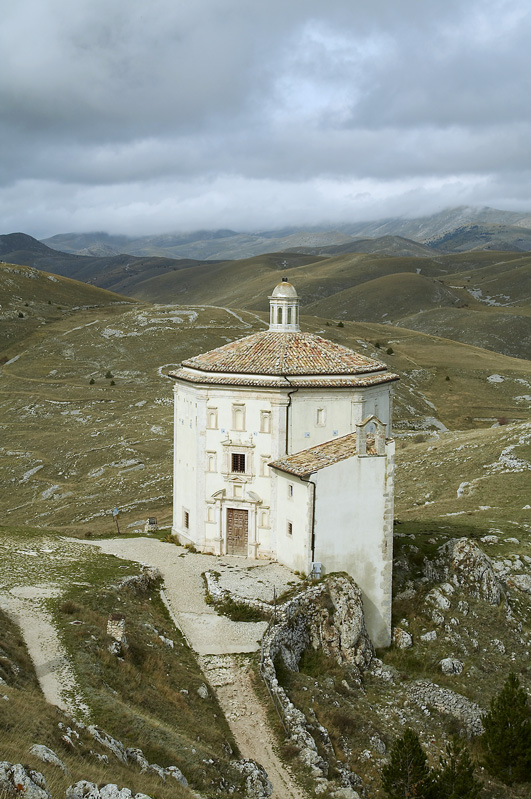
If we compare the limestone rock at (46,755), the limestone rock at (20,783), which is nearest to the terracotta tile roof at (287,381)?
Answer: the limestone rock at (46,755)

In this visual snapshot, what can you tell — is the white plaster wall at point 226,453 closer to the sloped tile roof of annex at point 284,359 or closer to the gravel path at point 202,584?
the sloped tile roof of annex at point 284,359

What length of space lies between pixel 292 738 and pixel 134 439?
55.4 meters

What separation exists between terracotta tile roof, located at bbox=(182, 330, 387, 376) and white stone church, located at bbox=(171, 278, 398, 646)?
0.21 feet

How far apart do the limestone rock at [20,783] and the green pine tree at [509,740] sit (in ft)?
61.8

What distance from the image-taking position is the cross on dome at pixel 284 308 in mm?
41938

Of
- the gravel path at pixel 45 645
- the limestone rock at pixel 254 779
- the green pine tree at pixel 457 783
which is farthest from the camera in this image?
the green pine tree at pixel 457 783

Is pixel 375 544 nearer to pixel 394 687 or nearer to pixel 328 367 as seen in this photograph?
pixel 394 687

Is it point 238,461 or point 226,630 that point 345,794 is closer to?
point 226,630

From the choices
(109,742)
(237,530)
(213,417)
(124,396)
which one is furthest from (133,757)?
(124,396)

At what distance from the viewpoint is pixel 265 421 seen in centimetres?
3809

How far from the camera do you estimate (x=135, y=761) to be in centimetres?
1877

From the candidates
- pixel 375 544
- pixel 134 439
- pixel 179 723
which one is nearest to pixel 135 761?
pixel 179 723

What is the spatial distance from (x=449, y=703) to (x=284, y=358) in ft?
59.0

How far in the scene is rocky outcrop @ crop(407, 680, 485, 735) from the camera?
98.5ft
